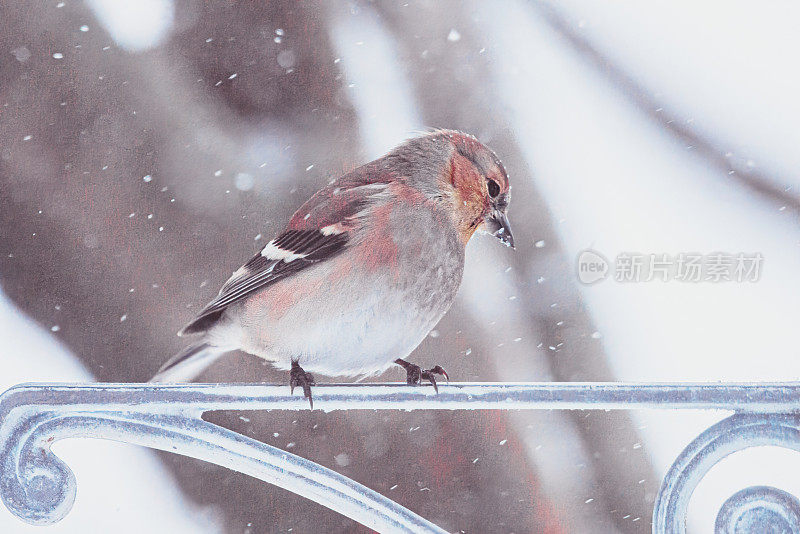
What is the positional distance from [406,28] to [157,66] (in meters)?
0.48

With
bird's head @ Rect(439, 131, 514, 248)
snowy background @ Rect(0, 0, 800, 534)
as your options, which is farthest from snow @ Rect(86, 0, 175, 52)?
bird's head @ Rect(439, 131, 514, 248)

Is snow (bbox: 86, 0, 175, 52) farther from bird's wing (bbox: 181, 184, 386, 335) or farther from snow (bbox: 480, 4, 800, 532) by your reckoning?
snow (bbox: 480, 4, 800, 532)

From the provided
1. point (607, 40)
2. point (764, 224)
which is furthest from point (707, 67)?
point (764, 224)

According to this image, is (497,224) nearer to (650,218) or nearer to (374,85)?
(374,85)

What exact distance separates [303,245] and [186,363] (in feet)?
0.87

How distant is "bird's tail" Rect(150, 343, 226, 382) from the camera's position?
107 centimetres

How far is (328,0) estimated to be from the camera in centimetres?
136

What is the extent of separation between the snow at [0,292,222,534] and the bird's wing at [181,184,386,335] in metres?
0.34

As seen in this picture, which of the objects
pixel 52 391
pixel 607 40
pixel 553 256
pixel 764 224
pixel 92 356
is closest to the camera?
pixel 52 391

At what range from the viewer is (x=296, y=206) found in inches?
49.2

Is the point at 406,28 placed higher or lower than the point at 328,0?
lower

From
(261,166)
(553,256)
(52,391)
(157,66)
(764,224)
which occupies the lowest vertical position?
(764,224)

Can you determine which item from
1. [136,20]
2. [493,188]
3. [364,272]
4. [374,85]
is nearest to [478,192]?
[493,188]

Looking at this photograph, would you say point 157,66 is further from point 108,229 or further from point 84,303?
point 84,303
